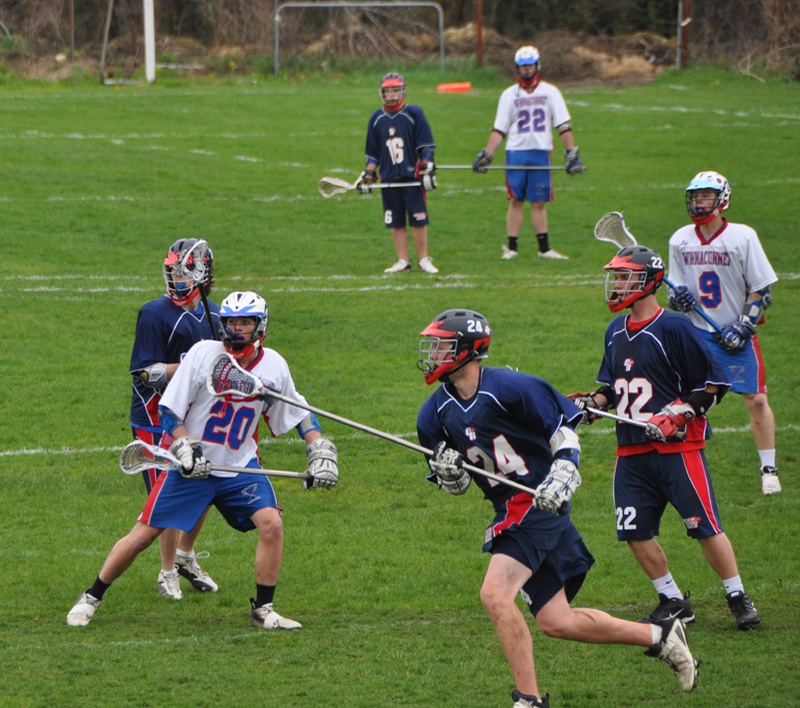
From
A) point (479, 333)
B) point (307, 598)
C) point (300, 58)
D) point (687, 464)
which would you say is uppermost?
point (300, 58)

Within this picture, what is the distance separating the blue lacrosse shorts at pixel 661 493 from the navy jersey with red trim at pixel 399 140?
27.3ft

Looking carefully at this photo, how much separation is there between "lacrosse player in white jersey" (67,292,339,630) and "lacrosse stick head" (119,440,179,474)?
0.15 m

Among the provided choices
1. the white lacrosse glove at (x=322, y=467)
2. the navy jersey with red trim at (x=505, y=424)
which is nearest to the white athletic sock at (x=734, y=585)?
the navy jersey with red trim at (x=505, y=424)

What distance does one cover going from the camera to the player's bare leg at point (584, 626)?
17.0 feet

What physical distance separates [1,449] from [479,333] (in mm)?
5694

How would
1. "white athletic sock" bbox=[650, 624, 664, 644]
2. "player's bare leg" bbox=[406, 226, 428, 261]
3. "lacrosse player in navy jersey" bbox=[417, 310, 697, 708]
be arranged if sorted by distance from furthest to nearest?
"player's bare leg" bbox=[406, 226, 428, 261] < "white athletic sock" bbox=[650, 624, 664, 644] < "lacrosse player in navy jersey" bbox=[417, 310, 697, 708]

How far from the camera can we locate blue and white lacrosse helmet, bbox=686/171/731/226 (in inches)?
304

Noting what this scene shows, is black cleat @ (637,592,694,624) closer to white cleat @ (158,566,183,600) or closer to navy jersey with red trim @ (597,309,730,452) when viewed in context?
navy jersey with red trim @ (597,309,730,452)

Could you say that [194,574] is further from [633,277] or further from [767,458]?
[767,458]

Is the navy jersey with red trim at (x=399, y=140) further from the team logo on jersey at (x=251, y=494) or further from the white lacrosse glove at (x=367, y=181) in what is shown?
the team logo on jersey at (x=251, y=494)

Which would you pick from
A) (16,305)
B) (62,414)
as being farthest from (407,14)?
(62,414)

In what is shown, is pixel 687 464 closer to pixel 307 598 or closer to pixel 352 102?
pixel 307 598

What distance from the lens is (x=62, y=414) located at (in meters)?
10.2

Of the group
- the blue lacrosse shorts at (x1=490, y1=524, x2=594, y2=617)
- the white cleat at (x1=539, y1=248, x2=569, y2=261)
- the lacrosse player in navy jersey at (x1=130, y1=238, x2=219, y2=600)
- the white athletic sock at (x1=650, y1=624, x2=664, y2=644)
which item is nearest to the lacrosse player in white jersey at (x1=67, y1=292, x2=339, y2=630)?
the lacrosse player in navy jersey at (x1=130, y1=238, x2=219, y2=600)
